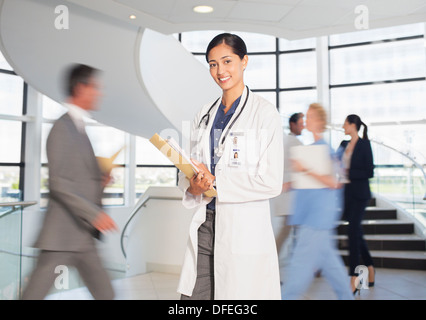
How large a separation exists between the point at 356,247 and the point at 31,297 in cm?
249

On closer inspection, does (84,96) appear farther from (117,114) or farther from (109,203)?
(109,203)

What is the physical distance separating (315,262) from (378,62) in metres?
7.72

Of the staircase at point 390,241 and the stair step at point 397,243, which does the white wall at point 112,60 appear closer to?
the staircase at point 390,241

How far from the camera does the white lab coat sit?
145 cm

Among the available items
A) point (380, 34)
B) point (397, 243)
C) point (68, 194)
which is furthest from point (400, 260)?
point (380, 34)

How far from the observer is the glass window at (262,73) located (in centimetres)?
985

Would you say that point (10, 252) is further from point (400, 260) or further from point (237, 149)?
point (400, 260)

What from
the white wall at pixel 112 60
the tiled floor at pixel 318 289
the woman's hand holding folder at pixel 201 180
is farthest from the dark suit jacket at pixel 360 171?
the white wall at pixel 112 60

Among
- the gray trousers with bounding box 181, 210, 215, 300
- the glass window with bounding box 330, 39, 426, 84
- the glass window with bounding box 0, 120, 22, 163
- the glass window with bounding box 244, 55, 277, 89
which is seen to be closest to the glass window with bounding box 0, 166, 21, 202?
the glass window with bounding box 0, 120, 22, 163

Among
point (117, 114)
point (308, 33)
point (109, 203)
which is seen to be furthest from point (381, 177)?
point (109, 203)

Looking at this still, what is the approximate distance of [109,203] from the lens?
35.9 ft
